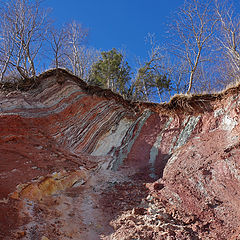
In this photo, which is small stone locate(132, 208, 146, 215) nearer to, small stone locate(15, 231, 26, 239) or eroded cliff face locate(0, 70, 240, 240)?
eroded cliff face locate(0, 70, 240, 240)

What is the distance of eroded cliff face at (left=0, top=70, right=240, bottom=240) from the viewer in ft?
10.5

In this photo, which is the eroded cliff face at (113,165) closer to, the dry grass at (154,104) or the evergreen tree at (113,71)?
the dry grass at (154,104)

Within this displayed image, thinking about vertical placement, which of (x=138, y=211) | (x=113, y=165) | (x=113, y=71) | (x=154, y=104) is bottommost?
(x=138, y=211)

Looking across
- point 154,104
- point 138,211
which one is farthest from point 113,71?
point 138,211

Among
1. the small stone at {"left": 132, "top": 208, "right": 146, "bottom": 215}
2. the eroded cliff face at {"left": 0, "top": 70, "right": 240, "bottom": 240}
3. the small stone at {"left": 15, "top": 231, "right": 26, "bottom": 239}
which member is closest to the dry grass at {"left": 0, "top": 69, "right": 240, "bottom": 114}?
the eroded cliff face at {"left": 0, "top": 70, "right": 240, "bottom": 240}

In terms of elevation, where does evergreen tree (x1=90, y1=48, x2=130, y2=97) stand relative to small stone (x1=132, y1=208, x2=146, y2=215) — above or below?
above

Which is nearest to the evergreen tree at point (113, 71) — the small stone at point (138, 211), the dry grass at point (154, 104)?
the dry grass at point (154, 104)

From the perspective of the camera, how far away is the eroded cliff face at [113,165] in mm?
3213

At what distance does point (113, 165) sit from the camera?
228 inches

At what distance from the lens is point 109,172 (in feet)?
17.9

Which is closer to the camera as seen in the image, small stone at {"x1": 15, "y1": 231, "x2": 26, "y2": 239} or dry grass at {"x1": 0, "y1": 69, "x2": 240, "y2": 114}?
small stone at {"x1": 15, "y1": 231, "x2": 26, "y2": 239}

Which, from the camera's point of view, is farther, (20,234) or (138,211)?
(138,211)

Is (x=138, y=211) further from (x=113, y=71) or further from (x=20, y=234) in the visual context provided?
(x=113, y=71)

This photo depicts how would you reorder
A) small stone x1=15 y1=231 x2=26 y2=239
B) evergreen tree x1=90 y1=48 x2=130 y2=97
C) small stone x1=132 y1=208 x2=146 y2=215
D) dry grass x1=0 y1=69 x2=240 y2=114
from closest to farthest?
small stone x1=15 y1=231 x2=26 y2=239
small stone x1=132 y1=208 x2=146 y2=215
dry grass x1=0 y1=69 x2=240 y2=114
evergreen tree x1=90 y1=48 x2=130 y2=97
